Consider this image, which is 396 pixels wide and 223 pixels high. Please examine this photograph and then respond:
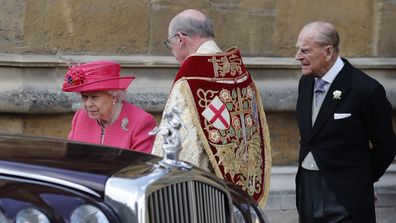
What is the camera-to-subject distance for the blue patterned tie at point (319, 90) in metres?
6.38

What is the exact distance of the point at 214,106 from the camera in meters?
5.96

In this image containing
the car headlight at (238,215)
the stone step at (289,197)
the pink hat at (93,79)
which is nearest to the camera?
the car headlight at (238,215)

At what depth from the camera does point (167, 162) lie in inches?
173

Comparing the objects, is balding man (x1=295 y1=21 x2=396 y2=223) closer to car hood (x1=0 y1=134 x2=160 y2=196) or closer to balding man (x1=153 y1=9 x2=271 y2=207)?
balding man (x1=153 y1=9 x2=271 y2=207)

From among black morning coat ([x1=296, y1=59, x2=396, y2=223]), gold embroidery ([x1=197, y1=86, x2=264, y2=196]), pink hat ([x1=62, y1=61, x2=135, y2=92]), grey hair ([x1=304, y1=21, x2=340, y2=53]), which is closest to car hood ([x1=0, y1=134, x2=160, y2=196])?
pink hat ([x1=62, y1=61, x2=135, y2=92])

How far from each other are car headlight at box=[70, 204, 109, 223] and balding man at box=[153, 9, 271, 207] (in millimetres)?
1840

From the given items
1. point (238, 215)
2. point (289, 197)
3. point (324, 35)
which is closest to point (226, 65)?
point (324, 35)

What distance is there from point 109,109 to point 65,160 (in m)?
1.43

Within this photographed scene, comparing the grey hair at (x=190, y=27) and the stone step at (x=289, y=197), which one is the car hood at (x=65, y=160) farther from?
the stone step at (x=289, y=197)

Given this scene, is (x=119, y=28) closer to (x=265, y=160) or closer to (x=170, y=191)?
(x=265, y=160)

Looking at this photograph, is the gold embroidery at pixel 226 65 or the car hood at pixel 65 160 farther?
the gold embroidery at pixel 226 65

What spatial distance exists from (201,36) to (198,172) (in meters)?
1.72

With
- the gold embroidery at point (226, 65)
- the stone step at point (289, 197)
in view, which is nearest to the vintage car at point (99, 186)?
the gold embroidery at point (226, 65)

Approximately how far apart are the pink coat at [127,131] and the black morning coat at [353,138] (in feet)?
3.81
